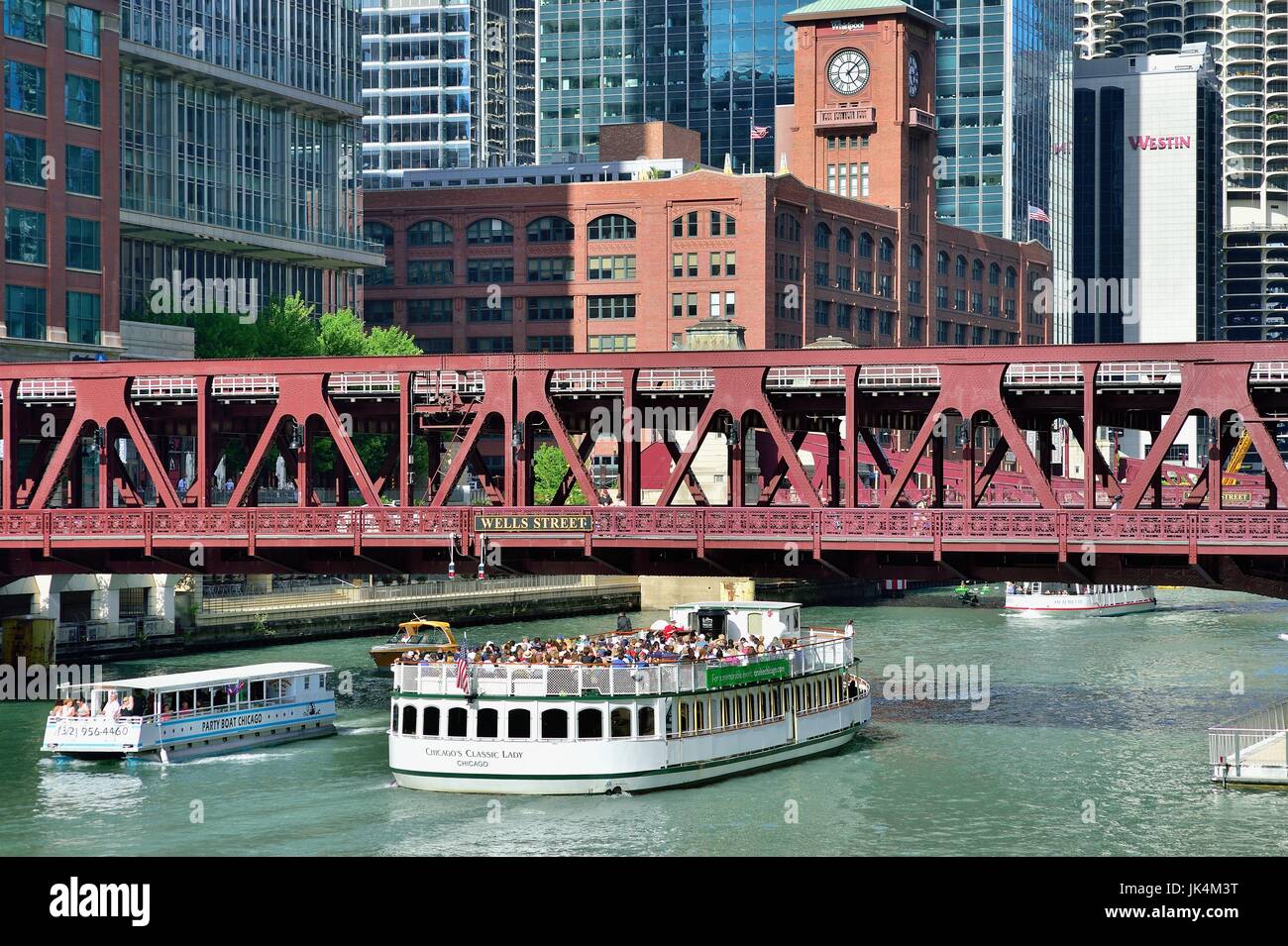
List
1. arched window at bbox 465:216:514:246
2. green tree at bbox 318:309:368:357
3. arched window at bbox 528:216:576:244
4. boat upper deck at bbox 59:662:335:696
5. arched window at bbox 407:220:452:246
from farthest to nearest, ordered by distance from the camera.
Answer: arched window at bbox 407:220:452:246 → arched window at bbox 465:216:514:246 → arched window at bbox 528:216:576:244 → green tree at bbox 318:309:368:357 → boat upper deck at bbox 59:662:335:696

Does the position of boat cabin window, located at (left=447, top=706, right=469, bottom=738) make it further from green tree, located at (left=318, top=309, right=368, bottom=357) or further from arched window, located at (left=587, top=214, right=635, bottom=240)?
arched window, located at (left=587, top=214, right=635, bottom=240)

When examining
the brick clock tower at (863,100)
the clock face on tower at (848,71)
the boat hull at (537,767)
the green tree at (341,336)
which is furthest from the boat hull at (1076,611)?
the boat hull at (537,767)

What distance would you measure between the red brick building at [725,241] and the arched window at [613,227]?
0.15 metres

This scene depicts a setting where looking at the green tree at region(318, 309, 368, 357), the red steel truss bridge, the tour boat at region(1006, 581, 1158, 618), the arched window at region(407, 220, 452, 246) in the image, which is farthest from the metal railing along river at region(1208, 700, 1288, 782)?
the arched window at region(407, 220, 452, 246)

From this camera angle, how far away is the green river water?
5491 centimetres

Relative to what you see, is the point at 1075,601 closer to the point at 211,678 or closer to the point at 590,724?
the point at 211,678

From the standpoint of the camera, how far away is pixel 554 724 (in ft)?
206

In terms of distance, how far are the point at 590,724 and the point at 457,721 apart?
13.1 feet

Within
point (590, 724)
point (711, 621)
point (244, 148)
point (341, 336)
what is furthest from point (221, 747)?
point (244, 148)

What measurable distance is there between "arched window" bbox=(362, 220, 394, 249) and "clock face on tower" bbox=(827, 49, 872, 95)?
42.9 m

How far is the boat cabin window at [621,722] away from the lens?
6278cm
